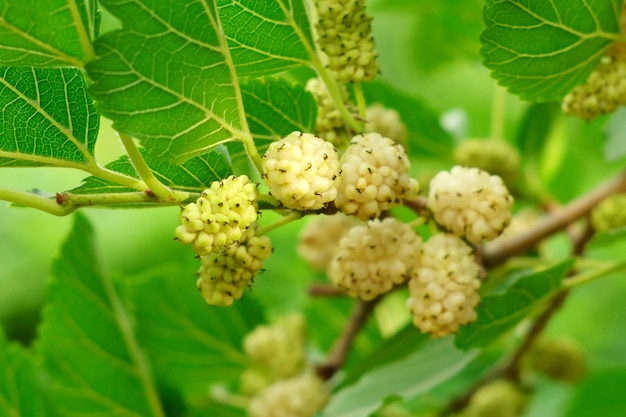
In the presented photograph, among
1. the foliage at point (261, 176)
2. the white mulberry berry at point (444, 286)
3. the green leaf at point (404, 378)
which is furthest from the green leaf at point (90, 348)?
the white mulberry berry at point (444, 286)

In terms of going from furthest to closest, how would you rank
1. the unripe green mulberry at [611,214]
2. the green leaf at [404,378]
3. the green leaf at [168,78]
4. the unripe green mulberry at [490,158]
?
the unripe green mulberry at [490,158] < the unripe green mulberry at [611,214] < the green leaf at [404,378] < the green leaf at [168,78]

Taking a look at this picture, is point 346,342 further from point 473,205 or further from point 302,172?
point 302,172

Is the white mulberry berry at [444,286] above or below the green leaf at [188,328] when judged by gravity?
above

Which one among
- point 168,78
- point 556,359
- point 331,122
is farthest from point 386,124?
point 556,359

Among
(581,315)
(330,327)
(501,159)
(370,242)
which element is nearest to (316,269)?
(330,327)

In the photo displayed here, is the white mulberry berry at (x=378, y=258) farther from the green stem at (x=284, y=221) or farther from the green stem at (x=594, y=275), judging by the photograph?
the green stem at (x=594, y=275)

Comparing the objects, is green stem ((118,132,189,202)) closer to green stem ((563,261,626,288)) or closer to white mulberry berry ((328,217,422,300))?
white mulberry berry ((328,217,422,300))
